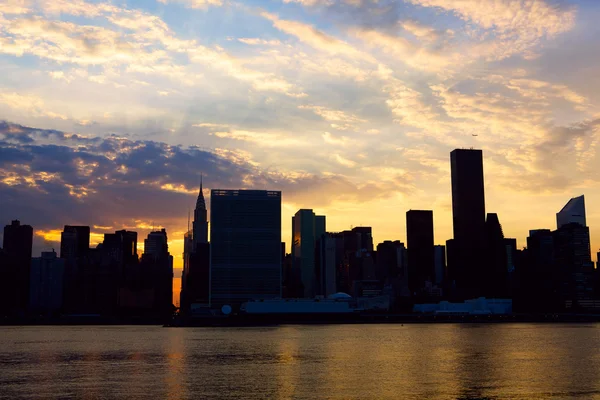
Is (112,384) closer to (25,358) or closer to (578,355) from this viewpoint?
(25,358)

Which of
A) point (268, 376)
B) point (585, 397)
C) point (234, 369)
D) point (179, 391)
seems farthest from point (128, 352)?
point (585, 397)

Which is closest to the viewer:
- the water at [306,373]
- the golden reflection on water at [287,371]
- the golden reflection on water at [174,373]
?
the water at [306,373]

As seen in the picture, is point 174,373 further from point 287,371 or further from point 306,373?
point 306,373

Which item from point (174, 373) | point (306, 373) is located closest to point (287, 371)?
point (306, 373)

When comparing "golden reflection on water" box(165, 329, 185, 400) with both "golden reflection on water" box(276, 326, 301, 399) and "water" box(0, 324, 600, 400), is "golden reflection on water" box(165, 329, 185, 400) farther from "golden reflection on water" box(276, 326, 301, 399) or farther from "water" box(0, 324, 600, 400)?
"golden reflection on water" box(276, 326, 301, 399)

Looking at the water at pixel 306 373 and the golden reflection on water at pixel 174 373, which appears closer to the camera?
the water at pixel 306 373

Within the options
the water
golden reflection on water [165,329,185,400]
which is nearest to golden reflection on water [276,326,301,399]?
the water

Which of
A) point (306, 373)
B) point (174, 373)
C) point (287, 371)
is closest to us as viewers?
point (306, 373)

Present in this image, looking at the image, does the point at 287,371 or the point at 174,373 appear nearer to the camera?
the point at 174,373

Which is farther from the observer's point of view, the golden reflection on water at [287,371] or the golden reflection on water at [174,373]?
the golden reflection on water at [287,371]

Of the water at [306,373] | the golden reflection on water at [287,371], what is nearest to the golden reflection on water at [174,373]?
the water at [306,373]

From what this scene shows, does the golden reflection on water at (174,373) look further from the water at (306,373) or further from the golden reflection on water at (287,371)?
the golden reflection on water at (287,371)

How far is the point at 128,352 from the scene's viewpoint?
560 feet

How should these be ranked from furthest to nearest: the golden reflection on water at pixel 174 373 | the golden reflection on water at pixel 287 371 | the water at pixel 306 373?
the golden reflection on water at pixel 287 371
the golden reflection on water at pixel 174 373
the water at pixel 306 373
